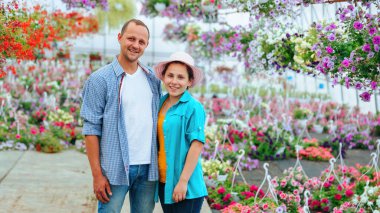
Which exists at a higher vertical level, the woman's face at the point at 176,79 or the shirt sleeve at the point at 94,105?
the woman's face at the point at 176,79

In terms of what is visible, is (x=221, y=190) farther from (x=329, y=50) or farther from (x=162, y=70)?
(x=162, y=70)

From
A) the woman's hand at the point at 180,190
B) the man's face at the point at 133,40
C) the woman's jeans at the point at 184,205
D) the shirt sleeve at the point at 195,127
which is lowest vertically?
the woman's jeans at the point at 184,205

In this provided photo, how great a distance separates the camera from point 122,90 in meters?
2.84

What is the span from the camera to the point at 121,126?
2.81m

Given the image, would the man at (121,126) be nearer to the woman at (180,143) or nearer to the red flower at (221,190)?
the woman at (180,143)

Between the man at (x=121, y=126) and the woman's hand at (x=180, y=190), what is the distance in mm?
126

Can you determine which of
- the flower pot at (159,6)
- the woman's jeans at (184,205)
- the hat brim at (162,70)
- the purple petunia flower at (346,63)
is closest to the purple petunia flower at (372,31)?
the purple petunia flower at (346,63)

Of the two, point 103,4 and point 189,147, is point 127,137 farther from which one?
point 103,4

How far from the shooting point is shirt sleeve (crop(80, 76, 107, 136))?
2.80 meters

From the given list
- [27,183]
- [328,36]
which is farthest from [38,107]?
[328,36]

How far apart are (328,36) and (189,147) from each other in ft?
4.23

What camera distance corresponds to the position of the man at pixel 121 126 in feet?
9.20

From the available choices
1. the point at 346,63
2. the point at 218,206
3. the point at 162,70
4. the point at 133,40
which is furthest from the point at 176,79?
the point at 218,206

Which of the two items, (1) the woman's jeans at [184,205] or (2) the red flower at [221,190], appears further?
(2) the red flower at [221,190]
